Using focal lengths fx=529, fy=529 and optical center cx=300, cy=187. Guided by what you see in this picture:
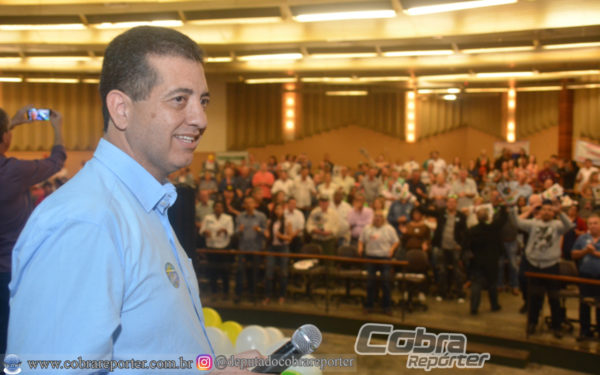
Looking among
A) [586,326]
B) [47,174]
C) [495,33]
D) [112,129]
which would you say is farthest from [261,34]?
[112,129]

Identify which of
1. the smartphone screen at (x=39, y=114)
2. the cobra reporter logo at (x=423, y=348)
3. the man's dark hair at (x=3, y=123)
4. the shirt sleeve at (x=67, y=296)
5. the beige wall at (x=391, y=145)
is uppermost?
the beige wall at (x=391, y=145)

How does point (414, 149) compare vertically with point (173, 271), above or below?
above

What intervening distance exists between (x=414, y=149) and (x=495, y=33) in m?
12.4

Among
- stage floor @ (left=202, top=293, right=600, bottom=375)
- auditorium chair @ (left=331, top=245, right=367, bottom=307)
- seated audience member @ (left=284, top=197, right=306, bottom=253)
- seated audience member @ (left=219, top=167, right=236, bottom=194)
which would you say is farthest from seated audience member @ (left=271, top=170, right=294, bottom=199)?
stage floor @ (left=202, top=293, right=600, bottom=375)

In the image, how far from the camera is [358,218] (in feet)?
31.4

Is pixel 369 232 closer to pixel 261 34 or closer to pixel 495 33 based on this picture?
pixel 495 33

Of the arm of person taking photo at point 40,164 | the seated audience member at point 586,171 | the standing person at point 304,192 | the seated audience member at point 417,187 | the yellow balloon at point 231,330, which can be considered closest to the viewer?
the arm of person taking photo at point 40,164

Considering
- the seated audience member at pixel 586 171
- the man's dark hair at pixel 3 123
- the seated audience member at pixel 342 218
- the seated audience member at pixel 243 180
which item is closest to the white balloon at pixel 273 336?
the man's dark hair at pixel 3 123

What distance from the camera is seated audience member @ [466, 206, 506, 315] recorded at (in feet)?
27.2

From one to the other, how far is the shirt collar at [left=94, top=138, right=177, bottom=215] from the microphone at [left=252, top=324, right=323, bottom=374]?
0.47 meters

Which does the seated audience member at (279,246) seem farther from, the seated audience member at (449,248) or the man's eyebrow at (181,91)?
the man's eyebrow at (181,91)

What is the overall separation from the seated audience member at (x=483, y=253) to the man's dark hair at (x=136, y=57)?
7.79 meters

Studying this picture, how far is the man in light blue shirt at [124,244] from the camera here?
0.94 metres

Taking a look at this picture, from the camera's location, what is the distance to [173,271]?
1.16 metres
